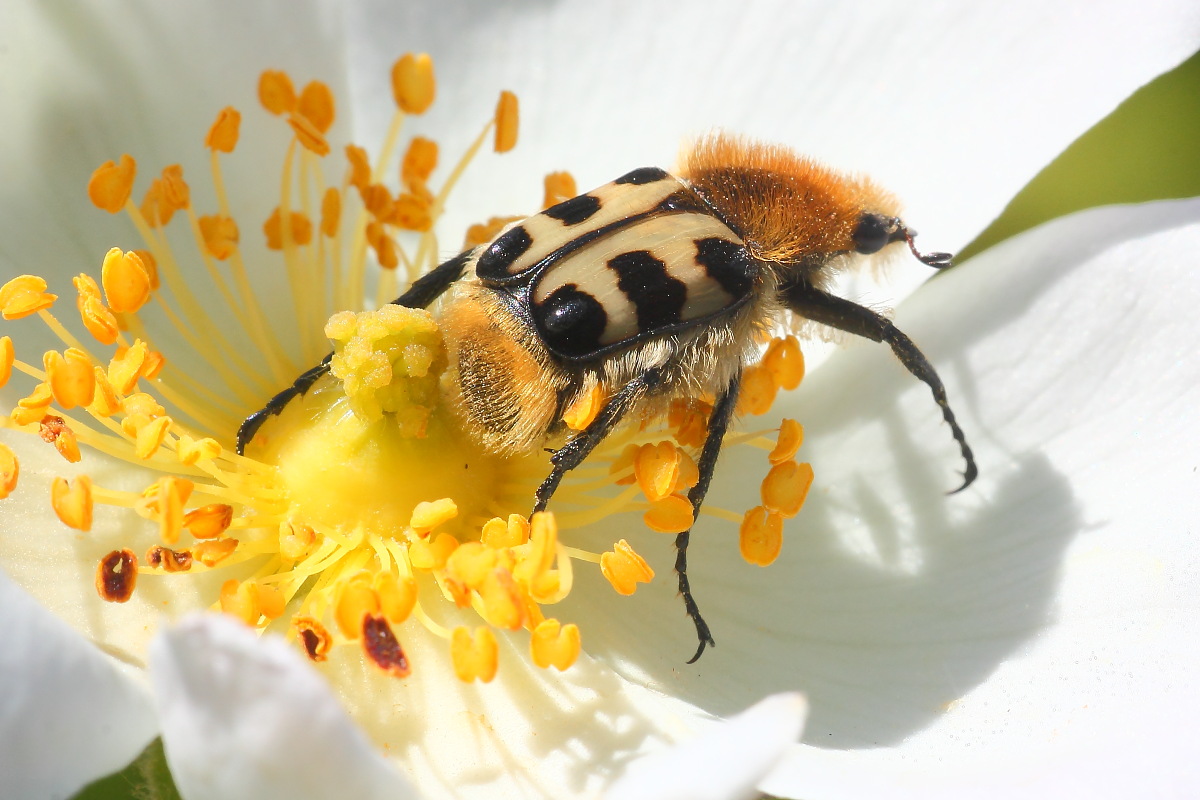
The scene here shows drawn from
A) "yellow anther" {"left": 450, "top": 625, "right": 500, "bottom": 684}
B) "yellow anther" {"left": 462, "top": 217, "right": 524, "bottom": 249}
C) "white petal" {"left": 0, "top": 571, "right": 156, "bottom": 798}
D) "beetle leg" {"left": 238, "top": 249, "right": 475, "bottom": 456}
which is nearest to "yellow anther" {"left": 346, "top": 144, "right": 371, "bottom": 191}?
"yellow anther" {"left": 462, "top": 217, "right": 524, "bottom": 249}

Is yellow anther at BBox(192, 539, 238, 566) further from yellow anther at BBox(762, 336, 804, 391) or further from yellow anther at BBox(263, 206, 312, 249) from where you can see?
yellow anther at BBox(762, 336, 804, 391)

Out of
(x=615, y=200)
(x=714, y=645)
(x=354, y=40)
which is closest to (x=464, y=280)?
(x=615, y=200)

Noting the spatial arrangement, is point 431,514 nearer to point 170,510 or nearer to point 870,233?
point 170,510

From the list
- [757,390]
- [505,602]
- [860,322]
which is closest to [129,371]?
[505,602]

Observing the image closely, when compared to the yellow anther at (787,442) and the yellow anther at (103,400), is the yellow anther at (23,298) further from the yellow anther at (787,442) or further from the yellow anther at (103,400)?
the yellow anther at (787,442)

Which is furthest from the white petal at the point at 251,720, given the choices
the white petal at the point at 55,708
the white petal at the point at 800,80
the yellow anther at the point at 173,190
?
the white petal at the point at 800,80
